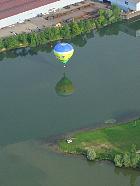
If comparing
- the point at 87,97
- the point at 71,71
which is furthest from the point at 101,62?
the point at 87,97

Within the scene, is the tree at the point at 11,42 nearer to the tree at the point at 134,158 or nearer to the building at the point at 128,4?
the building at the point at 128,4

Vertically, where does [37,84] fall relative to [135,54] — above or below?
below

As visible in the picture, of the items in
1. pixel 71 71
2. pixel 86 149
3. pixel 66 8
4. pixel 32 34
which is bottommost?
pixel 86 149

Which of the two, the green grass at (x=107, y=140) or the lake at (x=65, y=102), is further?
the green grass at (x=107, y=140)

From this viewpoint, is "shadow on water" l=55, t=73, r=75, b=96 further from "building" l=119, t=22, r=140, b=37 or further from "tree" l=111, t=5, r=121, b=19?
"tree" l=111, t=5, r=121, b=19

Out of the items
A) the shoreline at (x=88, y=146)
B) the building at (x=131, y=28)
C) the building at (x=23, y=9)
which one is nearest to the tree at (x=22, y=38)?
the building at (x=23, y=9)

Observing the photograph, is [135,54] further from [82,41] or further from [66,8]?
[66,8]
